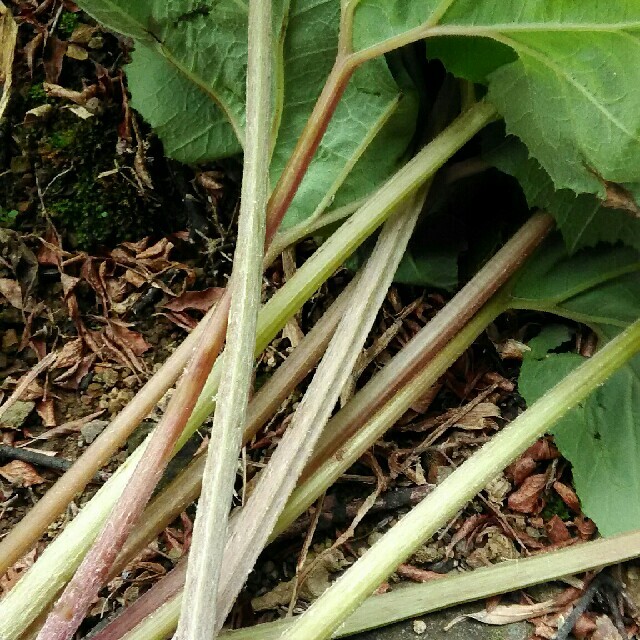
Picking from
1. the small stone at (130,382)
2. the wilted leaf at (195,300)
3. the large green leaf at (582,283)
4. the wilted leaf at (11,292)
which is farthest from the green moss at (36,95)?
the large green leaf at (582,283)

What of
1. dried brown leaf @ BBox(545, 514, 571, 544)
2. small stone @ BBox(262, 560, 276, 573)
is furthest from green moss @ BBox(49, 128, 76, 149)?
dried brown leaf @ BBox(545, 514, 571, 544)

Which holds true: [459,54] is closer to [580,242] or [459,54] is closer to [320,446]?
[580,242]

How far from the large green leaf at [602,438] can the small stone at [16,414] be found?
0.92 meters

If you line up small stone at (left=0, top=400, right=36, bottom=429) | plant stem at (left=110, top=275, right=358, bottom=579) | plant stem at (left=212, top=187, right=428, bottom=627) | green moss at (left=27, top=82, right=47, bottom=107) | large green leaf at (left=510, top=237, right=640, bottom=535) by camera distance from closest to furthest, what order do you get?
plant stem at (left=212, top=187, right=428, bottom=627), plant stem at (left=110, top=275, right=358, bottom=579), large green leaf at (left=510, top=237, right=640, bottom=535), small stone at (left=0, top=400, right=36, bottom=429), green moss at (left=27, top=82, right=47, bottom=107)

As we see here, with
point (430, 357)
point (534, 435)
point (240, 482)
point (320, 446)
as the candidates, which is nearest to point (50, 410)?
point (240, 482)

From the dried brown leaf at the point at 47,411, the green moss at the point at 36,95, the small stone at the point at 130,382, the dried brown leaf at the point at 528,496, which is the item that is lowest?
the dried brown leaf at the point at 528,496

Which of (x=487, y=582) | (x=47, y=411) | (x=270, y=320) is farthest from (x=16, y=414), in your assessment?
(x=487, y=582)

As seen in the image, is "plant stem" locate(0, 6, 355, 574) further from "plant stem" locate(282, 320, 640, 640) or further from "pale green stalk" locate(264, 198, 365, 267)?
"plant stem" locate(282, 320, 640, 640)

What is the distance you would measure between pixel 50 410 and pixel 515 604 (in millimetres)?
926

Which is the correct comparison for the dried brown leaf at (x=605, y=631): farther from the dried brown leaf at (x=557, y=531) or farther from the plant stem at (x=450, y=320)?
the plant stem at (x=450, y=320)

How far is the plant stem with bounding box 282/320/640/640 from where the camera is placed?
3.24 feet

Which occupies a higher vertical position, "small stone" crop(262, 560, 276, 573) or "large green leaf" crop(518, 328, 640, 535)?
"large green leaf" crop(518, 328, 640, 535)

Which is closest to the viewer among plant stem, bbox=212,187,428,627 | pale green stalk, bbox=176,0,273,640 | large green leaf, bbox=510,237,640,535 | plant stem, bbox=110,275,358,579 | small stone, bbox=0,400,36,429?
pale green stalk, bbox=176,0,273,640

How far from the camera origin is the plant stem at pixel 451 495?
0.99 m
